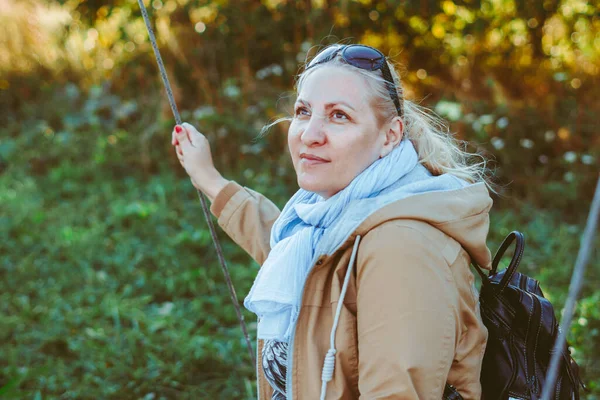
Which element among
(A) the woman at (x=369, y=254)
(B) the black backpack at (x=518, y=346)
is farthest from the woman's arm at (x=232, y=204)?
(B) the black backpack at (x=518, y=346)

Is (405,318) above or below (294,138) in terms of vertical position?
below

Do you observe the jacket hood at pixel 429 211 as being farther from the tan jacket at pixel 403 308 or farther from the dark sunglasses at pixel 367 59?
the dark sunglasses at pixel 367 59

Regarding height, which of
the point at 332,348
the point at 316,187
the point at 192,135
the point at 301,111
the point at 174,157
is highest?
the point at 174,157

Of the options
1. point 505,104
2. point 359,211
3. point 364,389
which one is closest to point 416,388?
point 364,389

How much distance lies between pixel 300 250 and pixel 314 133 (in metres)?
0.33

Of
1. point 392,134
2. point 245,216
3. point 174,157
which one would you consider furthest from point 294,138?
point 174,157

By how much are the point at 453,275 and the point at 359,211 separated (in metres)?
0.29

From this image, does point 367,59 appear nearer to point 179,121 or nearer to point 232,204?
point 179,121

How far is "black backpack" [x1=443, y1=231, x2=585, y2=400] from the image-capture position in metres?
1.67

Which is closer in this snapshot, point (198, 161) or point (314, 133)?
point (314, 133)

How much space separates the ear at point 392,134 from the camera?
1814 millimetres

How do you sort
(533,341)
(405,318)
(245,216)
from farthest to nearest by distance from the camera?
(245,216), (533,341), (405,318)

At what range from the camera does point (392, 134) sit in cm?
183

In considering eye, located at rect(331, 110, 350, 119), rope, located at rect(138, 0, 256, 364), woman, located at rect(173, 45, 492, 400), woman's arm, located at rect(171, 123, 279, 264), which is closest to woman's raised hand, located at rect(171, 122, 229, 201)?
woman's arm, located at rect(171, 123, 279, 264)
